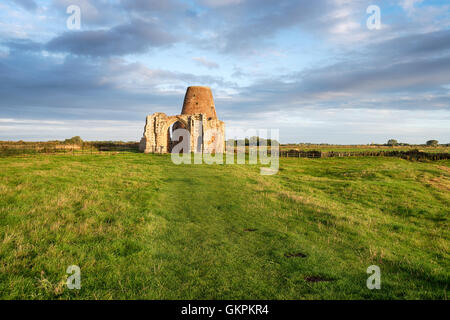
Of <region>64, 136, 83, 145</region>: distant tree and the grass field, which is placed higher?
<region>64, 136, 83, 145</region>: distant tree

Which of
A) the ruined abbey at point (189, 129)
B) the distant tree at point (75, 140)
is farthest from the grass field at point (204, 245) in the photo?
the distant tree at point (75, 140)

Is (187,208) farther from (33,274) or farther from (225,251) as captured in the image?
(33,274)

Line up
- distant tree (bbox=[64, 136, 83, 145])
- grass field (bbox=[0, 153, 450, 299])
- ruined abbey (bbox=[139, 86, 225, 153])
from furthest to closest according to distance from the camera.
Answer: distant tree (bbox=[64, 136, 83, 145]), ruined abbey (bbox=[139, 86, 225, 153]), grass field (bbox=[0, 153, 450, 299])

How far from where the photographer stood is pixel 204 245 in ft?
22.2

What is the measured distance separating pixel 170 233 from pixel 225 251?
2.02 metres

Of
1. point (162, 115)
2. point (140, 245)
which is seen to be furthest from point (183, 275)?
point (162, 115)

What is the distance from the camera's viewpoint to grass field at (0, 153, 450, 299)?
474cm

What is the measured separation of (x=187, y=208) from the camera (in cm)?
1044

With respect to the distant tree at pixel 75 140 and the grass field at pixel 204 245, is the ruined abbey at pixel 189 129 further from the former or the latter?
the grass field at pixel 204 245

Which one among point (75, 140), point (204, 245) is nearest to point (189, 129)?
point (75, 140)

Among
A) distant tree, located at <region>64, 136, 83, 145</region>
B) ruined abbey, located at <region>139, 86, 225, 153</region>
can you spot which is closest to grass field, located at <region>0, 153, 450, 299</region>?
ruined abbey, located at <region>139, 86, 225, 153</region>

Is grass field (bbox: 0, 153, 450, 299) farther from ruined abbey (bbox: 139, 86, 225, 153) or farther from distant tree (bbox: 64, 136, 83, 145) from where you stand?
distant tree (bbox: 64, 136, 83, 145)

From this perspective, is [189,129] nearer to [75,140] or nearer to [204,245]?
[75,140]

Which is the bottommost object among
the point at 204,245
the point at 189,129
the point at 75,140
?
the point at 204,245
